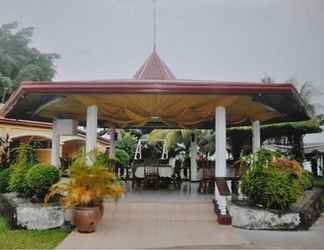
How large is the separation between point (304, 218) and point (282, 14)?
7.39 m

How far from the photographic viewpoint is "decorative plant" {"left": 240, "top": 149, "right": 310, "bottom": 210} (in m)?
6.68

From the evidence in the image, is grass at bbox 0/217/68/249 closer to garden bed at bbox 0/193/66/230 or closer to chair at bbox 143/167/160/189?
garden bed at bbox 0/193/66/230

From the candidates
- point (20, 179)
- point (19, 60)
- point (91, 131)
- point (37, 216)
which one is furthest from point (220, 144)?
point (19, 60)

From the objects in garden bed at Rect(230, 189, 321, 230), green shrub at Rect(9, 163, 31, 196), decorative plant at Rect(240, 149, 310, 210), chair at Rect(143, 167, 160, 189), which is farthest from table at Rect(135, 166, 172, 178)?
garden bed at Rect(230, 189, 321, 230)

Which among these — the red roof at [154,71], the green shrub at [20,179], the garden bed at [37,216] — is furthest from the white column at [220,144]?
the green shrub at [20,179]

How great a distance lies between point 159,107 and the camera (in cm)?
859

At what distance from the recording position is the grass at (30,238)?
5663 mm

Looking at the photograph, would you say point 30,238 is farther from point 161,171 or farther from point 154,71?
point 154,71

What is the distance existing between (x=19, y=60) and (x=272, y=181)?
83.0 feet

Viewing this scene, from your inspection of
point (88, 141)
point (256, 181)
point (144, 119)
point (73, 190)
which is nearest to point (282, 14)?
point (144, 119)

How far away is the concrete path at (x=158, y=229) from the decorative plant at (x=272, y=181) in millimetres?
904

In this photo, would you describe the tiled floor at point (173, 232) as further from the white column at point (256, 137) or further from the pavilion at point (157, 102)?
the white column at point (256, 137)

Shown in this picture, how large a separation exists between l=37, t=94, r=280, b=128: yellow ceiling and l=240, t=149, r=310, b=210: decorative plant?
1.45 meters

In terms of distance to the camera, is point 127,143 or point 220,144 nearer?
point 220,144
